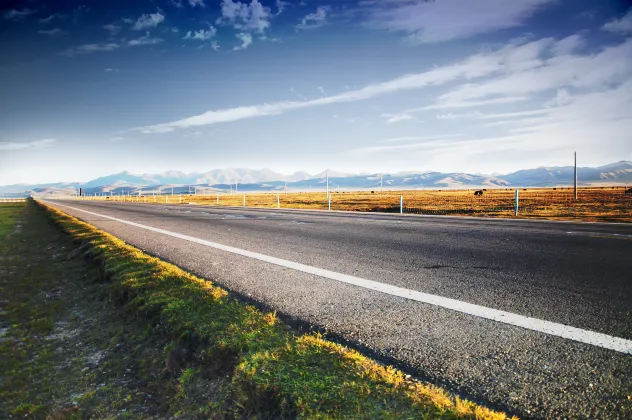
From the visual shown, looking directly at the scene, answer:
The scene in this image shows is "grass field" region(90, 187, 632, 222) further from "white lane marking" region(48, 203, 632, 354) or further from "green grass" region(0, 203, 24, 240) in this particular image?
"green grass" region(0, 203, 24, 240)

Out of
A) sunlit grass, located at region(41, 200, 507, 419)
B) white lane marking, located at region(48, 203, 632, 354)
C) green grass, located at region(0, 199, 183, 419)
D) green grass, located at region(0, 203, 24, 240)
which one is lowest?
green grass, located at region(0, 203, 24, 240)

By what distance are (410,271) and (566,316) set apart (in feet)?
6.83

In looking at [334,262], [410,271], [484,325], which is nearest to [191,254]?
[334,262]

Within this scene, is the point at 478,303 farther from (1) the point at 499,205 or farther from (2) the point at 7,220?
(1) the point at 499,205

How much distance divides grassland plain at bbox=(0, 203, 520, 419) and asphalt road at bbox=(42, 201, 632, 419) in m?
0.32

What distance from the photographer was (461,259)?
573 centimetres

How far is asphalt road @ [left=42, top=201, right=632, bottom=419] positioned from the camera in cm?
204

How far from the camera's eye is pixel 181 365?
9.75 ft

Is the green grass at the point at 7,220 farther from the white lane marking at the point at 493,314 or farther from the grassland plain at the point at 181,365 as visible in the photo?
the white lane marking at the point at 493,314

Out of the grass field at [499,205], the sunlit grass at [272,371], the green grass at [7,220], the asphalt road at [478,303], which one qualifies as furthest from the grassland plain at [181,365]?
the grass field at [499,205]

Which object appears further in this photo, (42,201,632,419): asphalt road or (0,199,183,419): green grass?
(0,199,183,419): green grass

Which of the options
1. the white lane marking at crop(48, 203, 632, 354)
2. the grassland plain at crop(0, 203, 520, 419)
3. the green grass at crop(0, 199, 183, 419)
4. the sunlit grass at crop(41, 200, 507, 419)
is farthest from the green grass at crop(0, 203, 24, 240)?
the white lane marking at crop(48, 203, 632, 354)

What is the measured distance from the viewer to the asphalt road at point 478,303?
2.04 metres

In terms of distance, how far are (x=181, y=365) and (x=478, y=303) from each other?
2786 mm
